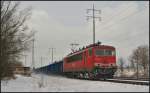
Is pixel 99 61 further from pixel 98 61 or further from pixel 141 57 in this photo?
pixel 141 57

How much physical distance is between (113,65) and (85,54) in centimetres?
325

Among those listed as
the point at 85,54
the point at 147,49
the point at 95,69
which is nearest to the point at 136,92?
the point at 95,69

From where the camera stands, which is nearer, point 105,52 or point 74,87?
point 74,87

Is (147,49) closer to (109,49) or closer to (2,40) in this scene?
(109,49)

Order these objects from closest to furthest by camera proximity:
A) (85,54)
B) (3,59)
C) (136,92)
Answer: (136,92)
(3,59)
(85,54)

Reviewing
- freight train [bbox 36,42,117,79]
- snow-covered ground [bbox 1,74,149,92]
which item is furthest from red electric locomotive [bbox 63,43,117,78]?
snow-covered ground [bbox 1,74,149,92]

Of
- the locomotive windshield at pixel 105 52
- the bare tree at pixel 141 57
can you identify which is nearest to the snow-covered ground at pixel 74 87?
the locomotive windshield at pixel 105 52

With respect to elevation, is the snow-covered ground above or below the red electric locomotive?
below

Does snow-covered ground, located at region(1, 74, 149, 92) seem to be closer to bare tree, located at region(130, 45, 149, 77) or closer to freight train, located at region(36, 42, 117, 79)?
freight train, located at region(36, 42, 117, 79)

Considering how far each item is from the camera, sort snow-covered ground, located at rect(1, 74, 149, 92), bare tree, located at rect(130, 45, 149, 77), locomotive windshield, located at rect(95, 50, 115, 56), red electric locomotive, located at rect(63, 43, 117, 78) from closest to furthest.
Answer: snow-covered ground, located at rect(1, 74, 149, 92)
red electric locomotive, located at rect(63, 43, 117, 78)
locomotive windshield, located at rect(95, 50, 115, 56)
bare tree, located at rect(130, 45, 149, 77)

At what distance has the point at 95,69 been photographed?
32.3m

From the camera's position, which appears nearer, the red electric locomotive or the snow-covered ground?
the snow-covered ground

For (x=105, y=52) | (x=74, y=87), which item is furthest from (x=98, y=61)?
(x=74, y=87)

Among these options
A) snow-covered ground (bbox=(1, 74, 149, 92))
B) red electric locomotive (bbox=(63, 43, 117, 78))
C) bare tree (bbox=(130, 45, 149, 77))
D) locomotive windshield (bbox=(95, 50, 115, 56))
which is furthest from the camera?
bare tree (bbox=(130, 45, 149, 77))
